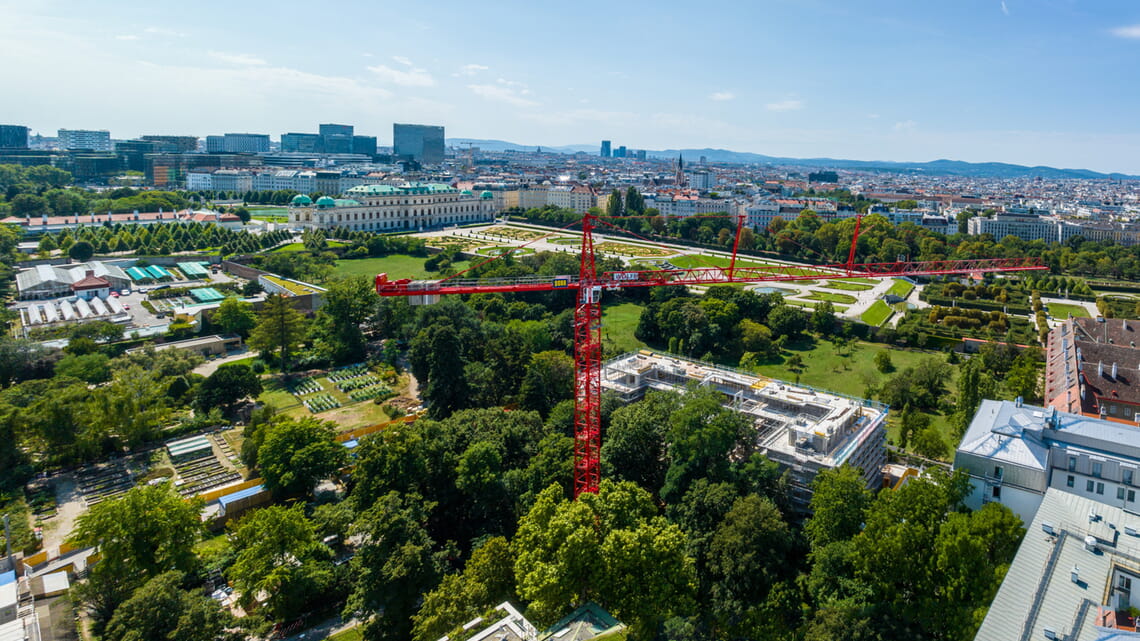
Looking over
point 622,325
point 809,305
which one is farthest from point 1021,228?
point 622,325

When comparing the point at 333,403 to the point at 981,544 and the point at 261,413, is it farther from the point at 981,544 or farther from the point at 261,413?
the point at 981,544

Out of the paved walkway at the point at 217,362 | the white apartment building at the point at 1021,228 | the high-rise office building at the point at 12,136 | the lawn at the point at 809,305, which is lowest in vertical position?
the paved walkway at the point at 217,362

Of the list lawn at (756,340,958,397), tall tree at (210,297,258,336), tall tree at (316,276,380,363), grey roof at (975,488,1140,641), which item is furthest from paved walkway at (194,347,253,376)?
grey roof at (975,488,1140,641)

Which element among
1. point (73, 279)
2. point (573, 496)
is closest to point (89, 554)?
point (573, 496)

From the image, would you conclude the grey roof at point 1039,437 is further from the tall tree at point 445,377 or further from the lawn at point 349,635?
the tall tree at point 445,377

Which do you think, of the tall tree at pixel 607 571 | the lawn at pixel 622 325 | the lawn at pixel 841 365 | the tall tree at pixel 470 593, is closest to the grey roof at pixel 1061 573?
the tall tree at pixel 607 571

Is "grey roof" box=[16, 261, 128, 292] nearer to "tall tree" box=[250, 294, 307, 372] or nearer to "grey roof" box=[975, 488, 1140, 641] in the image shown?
"tall tree" box=[250, 294, 307, 372]
